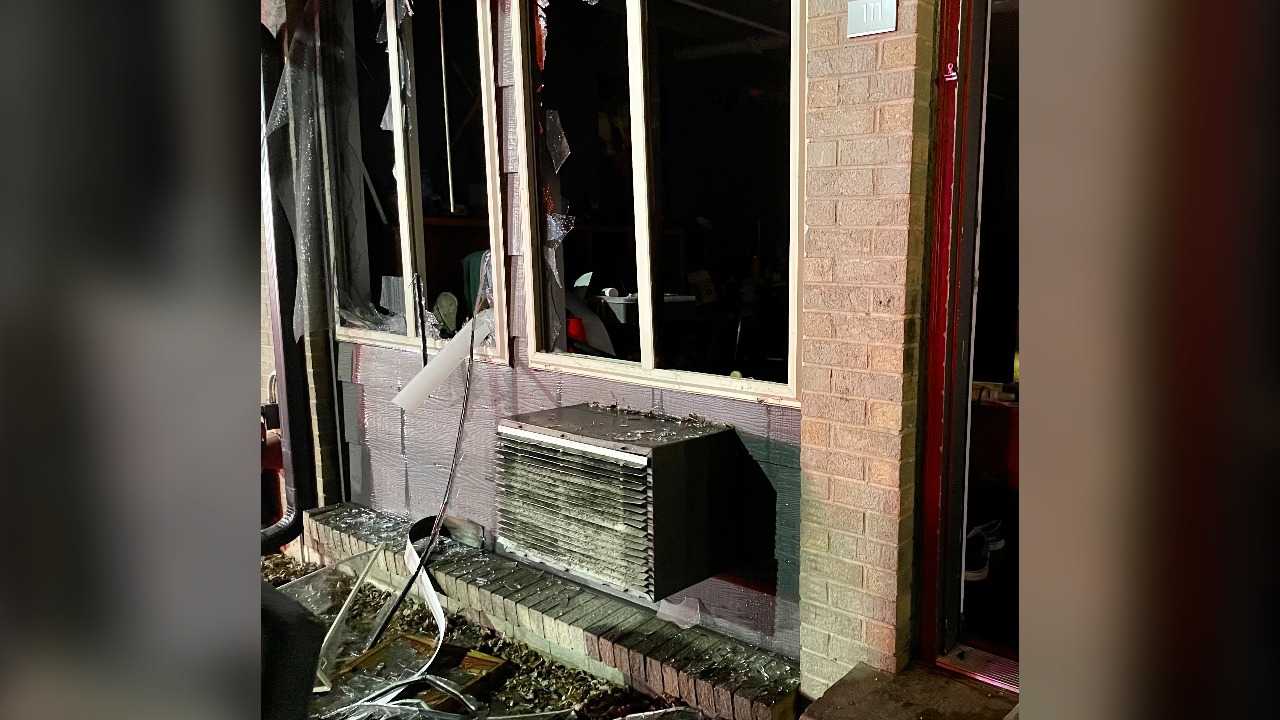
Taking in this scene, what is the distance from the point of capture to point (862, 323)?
7.96ft

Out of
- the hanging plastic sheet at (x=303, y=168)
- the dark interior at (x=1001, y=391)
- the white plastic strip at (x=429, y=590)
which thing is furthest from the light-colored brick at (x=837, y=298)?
the hanging plastic sheet at (x=303, y=168)

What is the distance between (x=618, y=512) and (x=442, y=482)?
5.87 feet

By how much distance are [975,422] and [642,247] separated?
149cm

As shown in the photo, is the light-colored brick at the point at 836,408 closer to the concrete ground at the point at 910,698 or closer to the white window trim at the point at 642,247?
the white window trim at the point at 642,247

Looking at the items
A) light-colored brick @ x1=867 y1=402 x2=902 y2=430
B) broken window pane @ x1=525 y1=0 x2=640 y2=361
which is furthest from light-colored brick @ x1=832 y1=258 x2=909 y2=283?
broken window pane @ x1=525 y1=0 x2=640 y2=361

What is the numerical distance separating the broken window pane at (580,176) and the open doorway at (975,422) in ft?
Answer: 4.76

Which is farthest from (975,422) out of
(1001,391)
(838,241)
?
(838,241)

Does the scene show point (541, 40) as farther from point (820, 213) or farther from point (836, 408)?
point (836, 408)

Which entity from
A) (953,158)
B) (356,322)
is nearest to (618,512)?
(953,158)

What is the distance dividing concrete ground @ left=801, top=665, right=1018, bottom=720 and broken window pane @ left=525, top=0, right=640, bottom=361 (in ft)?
5.41

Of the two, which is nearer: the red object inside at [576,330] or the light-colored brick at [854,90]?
the light-colored brick at [854,90]

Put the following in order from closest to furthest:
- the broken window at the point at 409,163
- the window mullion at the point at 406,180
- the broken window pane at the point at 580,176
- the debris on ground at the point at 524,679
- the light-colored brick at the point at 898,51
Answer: the light-colored brick at the point at 898,51 < the debris on ground at the point at 524,679 < the broken window pane at the point at 580,176 < the broken window at the point at 409,163 < the window mullion at the point at 406,180

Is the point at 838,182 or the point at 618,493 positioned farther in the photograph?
the point at 618,493

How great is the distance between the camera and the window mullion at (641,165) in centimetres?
315
